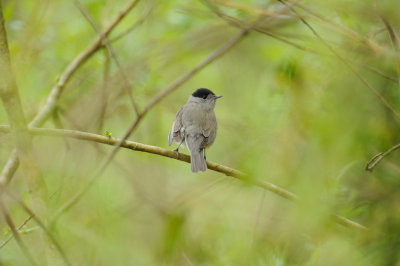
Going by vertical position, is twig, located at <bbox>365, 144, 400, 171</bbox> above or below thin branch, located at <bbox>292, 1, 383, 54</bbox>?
below

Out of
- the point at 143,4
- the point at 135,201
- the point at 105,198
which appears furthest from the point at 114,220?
the point at 143,4

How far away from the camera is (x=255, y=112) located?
245 centimetres

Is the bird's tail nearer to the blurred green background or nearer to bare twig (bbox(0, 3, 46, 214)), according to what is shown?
the blurred green background

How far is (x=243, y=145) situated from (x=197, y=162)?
0.77m

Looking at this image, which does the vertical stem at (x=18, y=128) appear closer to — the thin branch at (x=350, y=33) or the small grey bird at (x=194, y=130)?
the thin branch at (x=350, y=33)

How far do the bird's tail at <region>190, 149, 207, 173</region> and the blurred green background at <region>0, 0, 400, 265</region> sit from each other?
0.88 ft

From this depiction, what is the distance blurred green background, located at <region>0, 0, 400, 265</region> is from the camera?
1439 millimetres

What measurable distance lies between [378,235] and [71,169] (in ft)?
7.65

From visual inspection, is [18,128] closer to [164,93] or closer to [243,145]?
[164,93]

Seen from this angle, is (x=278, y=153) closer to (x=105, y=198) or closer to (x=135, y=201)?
(x=105, y=198)

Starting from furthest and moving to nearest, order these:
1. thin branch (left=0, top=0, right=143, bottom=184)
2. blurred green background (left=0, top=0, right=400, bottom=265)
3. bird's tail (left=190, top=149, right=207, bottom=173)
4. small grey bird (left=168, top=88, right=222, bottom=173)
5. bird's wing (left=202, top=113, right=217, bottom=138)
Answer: bird's wing (left=202, top=113, right=217, bottom=138), small grey bird (left=168, top=88, right=222, bottom=173), bird's tail (left=190, top=149, right=207, bottom=173), thin branch (left=0, top=0, right=143, bottom=184), blurred green background (left=0, top=0, right=400, bottom=265)

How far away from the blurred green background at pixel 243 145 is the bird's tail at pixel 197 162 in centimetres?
27

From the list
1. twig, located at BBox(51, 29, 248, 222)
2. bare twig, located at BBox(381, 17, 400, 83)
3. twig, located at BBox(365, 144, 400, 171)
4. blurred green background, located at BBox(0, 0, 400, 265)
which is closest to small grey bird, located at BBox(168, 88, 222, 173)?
blurred green background, located at BBox(0, 0, 400, 265)

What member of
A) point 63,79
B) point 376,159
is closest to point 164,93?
point 376,159
